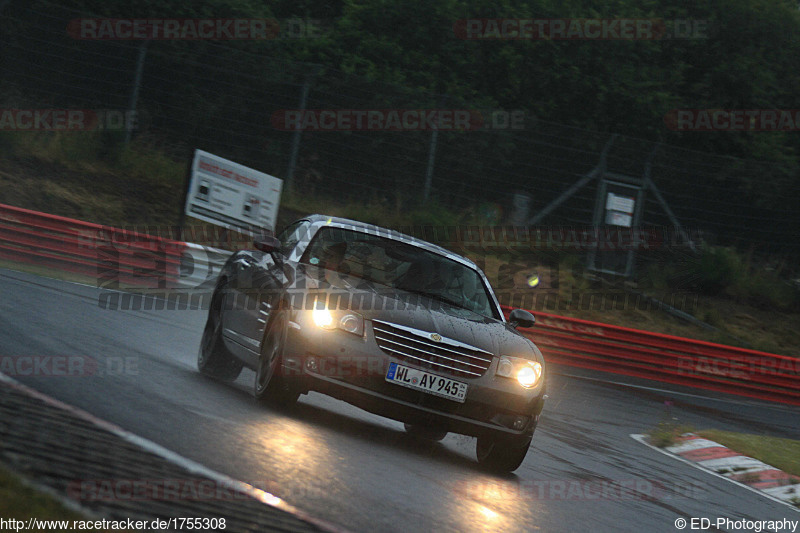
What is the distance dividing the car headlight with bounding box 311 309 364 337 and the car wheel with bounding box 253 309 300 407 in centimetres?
26

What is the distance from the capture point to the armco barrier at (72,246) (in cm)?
1797

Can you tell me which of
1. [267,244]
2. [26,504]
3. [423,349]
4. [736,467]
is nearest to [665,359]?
[736,467]

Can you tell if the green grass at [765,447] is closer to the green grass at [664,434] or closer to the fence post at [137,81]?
the green grass at [664,434]

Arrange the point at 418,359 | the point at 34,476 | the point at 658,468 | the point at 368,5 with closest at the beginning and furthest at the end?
the point at 34,476 → the point at 418,359 → the point at 658,468 → the point at 368,5

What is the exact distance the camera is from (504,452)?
802 cm

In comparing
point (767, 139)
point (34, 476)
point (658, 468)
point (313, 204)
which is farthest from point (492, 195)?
point (34, 476)

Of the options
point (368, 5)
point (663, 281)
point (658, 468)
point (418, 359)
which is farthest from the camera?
point (368, 5)

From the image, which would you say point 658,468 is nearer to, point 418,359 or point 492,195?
point 418,359

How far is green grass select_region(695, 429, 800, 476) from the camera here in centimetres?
1141

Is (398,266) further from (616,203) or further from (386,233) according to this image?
(616,203)

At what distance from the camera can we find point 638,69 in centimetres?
3209

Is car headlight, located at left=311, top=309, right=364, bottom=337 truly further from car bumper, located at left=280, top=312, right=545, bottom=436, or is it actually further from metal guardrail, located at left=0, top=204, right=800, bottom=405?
metal guardrail, located at left=0, top=204, right=800, bottom=405

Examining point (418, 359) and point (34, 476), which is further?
point (418, 359)

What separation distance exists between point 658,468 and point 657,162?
1546 centimetres
